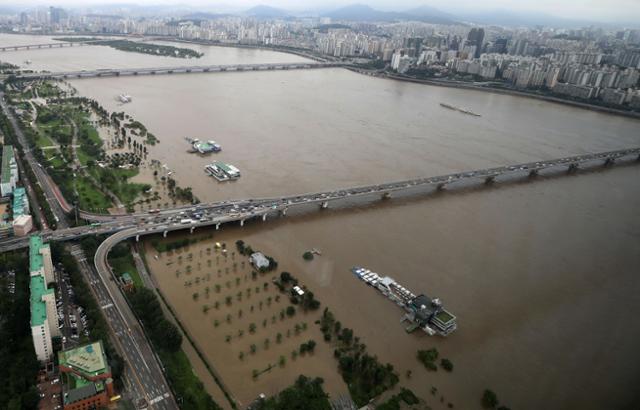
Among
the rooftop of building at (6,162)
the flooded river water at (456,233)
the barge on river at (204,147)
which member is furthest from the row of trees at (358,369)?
the barge on river at (204,147)

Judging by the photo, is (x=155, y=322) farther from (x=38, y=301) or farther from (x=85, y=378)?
(x=38, y=301)

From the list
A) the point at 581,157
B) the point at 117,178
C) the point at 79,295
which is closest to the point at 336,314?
the point at 79,295

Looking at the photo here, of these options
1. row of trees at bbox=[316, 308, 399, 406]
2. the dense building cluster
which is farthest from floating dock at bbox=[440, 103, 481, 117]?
row of trees at bbox=[316, 308, 399, 406]

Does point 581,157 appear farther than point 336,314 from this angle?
Yes

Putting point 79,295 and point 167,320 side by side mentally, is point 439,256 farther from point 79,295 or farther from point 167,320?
point 79,295

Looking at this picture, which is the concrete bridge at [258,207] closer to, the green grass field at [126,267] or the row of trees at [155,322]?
the green grass field at [126,267]
